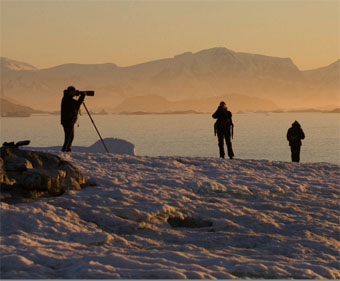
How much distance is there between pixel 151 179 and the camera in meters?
14.8

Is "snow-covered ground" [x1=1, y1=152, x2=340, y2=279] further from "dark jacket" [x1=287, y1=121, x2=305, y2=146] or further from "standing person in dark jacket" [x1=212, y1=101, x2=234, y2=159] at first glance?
"dark jacket" [x1=287, y1=121, x2=305, y2=146]

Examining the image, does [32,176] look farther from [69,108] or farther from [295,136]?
[295,136]

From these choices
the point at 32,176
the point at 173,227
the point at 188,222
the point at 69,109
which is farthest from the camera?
the point at 69,109

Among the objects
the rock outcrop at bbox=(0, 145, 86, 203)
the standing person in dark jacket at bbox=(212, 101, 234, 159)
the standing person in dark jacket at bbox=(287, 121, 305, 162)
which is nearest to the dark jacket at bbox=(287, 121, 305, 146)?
the standing person in dark jacket at bbox=(287, 121, 305, 162)

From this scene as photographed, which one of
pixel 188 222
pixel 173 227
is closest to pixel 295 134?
pixel 188 222

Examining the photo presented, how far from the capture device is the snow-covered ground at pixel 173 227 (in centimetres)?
830

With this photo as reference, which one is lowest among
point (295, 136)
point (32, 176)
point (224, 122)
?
point (32, 176)

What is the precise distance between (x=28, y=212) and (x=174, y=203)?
10.9 feet

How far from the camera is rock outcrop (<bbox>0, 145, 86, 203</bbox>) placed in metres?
11.9

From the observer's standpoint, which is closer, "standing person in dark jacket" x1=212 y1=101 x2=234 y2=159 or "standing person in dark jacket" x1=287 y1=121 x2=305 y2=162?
"standing person in dark jacket" x1=212 y1=101 x2=234 y2=159

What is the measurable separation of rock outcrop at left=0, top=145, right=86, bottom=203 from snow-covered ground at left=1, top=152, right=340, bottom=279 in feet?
1.15

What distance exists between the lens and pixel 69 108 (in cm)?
1819

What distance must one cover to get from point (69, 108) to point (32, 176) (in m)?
6.38

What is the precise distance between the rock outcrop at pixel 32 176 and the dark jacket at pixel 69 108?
494cm
